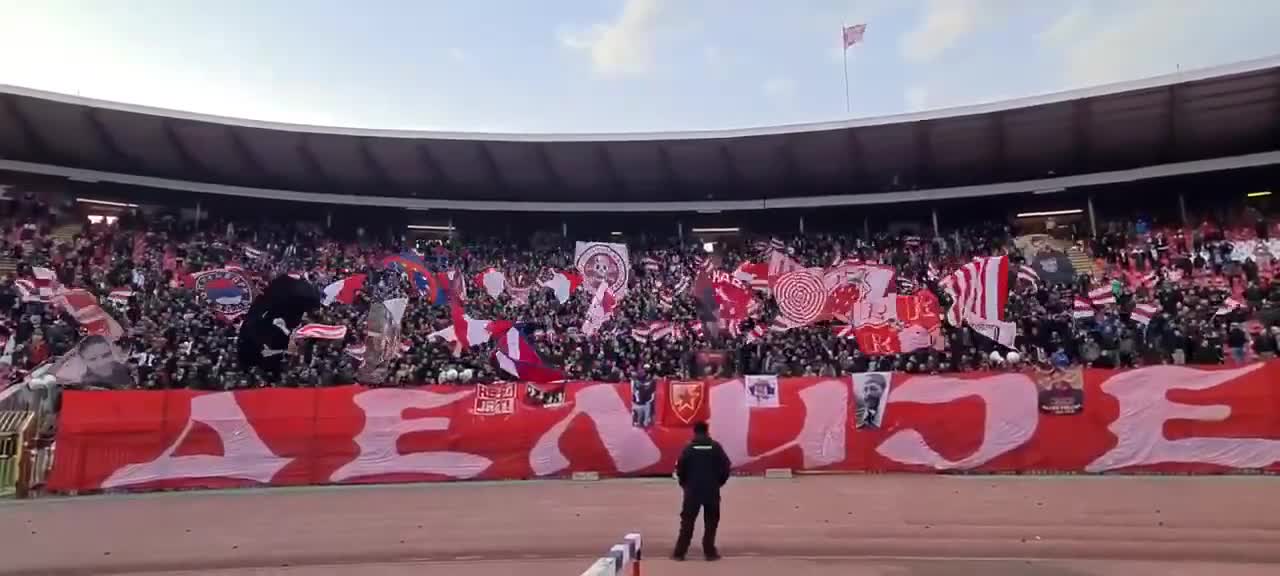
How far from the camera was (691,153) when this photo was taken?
1231 inches

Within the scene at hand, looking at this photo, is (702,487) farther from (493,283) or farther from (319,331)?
(493,283)

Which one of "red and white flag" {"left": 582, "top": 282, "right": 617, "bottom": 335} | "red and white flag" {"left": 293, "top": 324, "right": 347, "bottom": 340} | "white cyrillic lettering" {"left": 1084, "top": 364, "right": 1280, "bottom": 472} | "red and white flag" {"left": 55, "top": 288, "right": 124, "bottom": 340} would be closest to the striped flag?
"white cyrillic lettering" {"left": 1084, "top": 364, "right": 1280, "bottom": 472}

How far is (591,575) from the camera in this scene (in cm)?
359

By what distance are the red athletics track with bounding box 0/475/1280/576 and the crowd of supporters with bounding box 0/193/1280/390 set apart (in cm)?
633

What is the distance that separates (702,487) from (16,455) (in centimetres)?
1284

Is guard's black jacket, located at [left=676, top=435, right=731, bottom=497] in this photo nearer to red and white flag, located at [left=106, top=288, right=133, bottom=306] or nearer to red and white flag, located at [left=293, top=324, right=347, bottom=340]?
red and white flag, located at [left=293, top=324, right=347, bottom=340]

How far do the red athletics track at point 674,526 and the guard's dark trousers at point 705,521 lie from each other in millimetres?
175

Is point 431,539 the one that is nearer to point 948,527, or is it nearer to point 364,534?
point 364,534

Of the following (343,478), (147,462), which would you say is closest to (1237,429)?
(343,478)

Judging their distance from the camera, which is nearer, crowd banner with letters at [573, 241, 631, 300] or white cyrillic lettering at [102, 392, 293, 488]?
white cyrillic lettering at [102, 392, 293, 488]

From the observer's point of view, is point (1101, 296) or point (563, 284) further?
point (563, 284)

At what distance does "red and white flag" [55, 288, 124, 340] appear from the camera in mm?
21891

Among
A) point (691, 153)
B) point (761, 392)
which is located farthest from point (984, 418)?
point (691, 153)

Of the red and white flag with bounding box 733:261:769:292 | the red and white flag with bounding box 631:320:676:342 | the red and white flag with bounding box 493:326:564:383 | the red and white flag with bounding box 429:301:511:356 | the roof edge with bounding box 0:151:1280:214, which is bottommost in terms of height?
the red and white flag with bounding box 493:326:564:383
